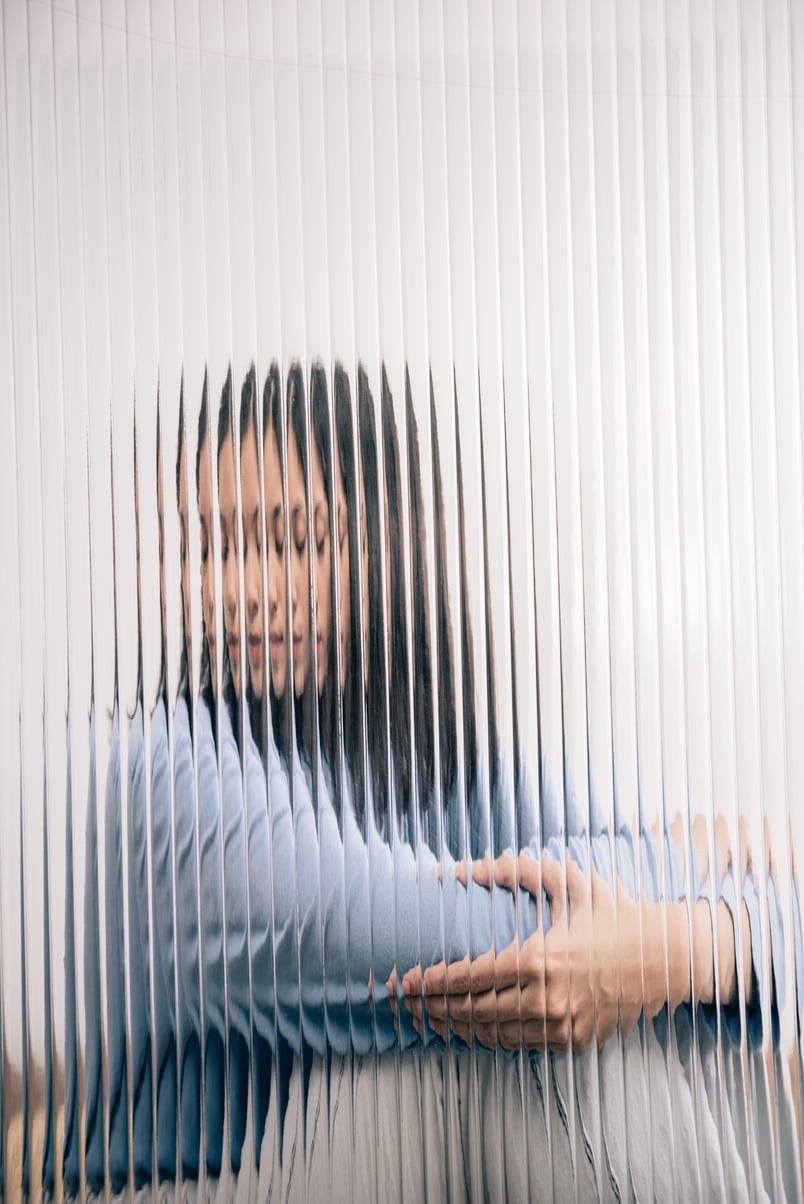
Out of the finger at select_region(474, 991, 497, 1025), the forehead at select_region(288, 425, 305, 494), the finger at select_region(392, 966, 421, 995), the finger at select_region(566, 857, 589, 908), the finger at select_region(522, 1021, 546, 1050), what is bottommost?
the finger at select_region(522, 1021, 546, 1050)

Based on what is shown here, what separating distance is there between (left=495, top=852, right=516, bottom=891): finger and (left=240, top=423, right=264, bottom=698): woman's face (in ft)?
1.15

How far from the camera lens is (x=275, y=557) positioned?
89 centimetres

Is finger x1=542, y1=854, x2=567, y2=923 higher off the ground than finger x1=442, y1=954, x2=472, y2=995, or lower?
higher

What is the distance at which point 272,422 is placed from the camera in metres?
0.89

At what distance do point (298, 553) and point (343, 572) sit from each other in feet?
0.19

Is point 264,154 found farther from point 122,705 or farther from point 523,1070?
point 523,1070

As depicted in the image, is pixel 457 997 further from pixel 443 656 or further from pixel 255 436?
pixel 255 436

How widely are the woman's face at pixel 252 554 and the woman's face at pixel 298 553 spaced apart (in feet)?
0.12

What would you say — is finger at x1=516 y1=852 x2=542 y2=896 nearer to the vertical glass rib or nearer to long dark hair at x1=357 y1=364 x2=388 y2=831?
long dark hair at x1=357 y1=364 x2=388 y2=831

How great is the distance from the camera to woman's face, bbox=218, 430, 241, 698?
887 millimetres

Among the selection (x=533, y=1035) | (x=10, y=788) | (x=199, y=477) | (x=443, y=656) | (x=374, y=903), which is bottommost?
(x=533, y=1035)

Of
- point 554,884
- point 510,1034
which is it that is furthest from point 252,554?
point 510,1034

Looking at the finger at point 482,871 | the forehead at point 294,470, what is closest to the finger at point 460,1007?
the finger at point 482,871

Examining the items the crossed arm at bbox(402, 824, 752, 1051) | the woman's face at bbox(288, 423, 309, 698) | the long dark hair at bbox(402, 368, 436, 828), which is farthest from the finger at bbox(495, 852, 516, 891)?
the woman's face at bbox(288, 423, 309, 698)
